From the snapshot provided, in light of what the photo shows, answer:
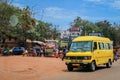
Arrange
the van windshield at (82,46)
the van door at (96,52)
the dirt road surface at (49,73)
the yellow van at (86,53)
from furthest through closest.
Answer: the van door at (96,52) < the van windshield at (82,46) < the yellow van at (86,53) < the dirt road surface at (49,73)

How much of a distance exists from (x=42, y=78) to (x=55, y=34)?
3184 inches

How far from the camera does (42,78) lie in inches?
884

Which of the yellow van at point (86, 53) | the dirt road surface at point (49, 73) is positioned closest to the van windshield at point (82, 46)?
the yellow van at point (86, 53)

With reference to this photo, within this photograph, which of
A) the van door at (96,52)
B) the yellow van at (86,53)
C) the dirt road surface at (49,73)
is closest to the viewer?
the dirt road surface at (49,73)

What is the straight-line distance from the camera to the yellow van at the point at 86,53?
27.0m

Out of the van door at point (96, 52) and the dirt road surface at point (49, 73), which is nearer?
the dirt road surface at point (49, 73)

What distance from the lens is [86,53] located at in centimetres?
2708

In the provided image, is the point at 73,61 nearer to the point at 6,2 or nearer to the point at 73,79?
the point at 73,79

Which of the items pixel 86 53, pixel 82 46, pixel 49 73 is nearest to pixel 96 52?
pixel 82 46

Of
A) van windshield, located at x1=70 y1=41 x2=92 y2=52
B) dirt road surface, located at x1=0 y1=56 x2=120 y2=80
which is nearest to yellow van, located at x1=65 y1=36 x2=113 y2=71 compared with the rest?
van windshield, located at x1=70 y1=41 x2=92 y2=52

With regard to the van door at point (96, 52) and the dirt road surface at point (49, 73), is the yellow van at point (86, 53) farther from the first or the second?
the dirt road surface at point (49, 73)

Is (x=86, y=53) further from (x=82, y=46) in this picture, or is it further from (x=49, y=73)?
(x=49, y=73)

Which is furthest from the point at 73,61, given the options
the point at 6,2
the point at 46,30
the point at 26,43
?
the point at 46,30

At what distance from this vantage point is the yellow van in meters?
27.0
